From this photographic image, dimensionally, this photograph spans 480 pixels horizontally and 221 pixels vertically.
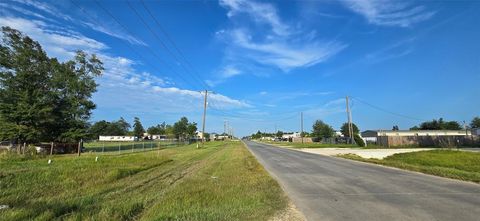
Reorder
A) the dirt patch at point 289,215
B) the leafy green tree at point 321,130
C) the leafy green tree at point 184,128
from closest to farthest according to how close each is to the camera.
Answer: the dirt patch at point 289,215, the leafy green tree at point 321,130, the leafy green tree at point 184,128

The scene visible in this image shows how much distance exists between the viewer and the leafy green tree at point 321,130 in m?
118

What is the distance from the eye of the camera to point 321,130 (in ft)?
390

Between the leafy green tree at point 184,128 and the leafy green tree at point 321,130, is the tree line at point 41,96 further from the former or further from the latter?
the leafy green tree at point 184,128

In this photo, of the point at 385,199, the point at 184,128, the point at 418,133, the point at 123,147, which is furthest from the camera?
the point at 184,128

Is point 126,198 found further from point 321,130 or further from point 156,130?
point 156,130

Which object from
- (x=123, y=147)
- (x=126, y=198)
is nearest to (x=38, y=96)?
(x=123, y=147)

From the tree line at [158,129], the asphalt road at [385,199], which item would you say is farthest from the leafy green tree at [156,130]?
the asphalt road at [385,199]

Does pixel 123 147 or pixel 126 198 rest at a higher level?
pixel 123 147

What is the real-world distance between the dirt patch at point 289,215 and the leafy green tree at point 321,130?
112m

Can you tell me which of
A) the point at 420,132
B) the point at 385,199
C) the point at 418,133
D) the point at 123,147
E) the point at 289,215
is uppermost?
the point at 420,132

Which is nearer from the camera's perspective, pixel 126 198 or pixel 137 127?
pixel 126 198

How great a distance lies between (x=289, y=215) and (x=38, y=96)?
44145 mm

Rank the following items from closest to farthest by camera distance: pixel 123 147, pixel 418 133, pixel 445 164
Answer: pixel 445 164
pixel 123 147
pixel 418 133

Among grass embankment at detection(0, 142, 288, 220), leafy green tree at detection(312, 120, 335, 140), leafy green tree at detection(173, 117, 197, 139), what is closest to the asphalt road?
grass embankment at detection(0, 142, 288, 220)
